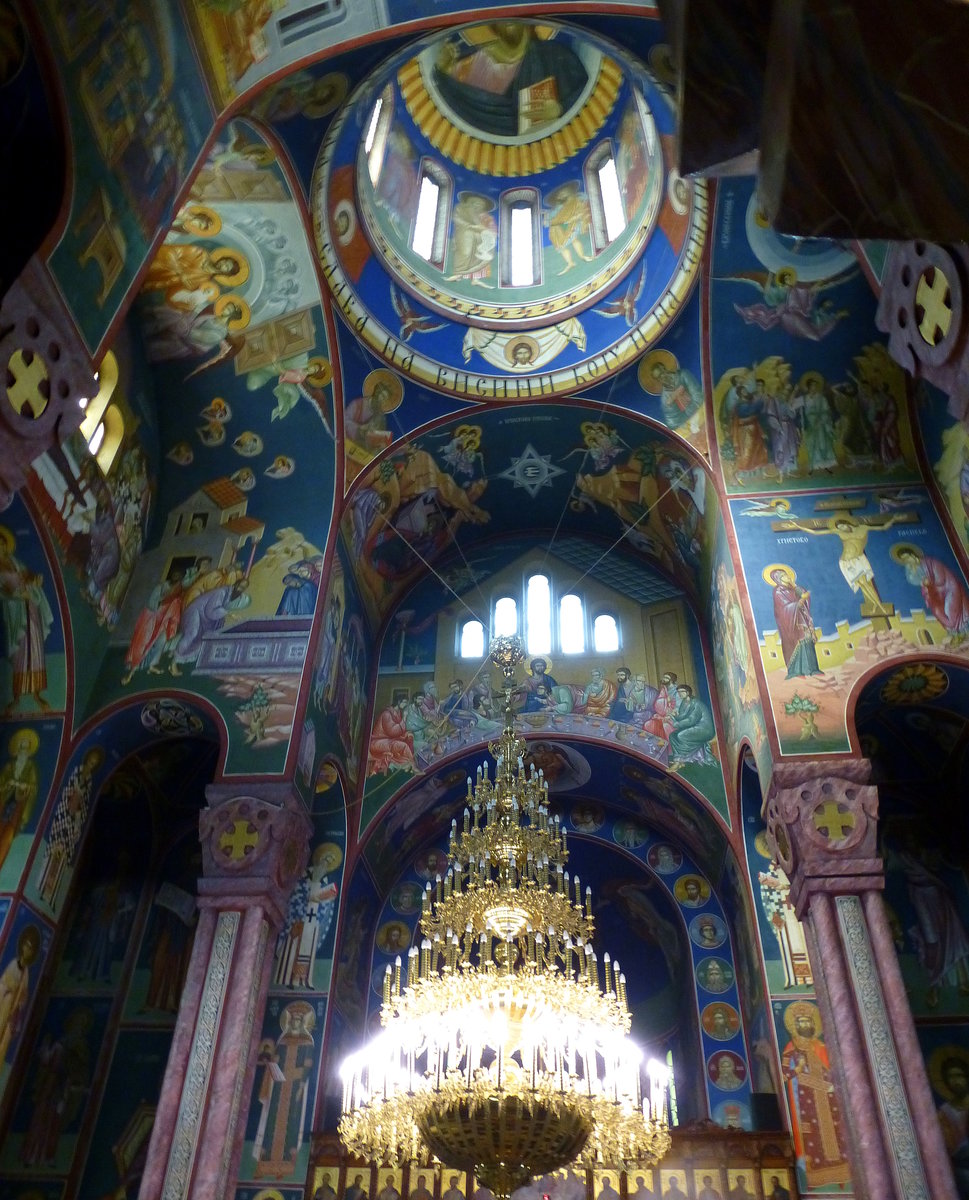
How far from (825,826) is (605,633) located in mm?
5770

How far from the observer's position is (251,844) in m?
10.4

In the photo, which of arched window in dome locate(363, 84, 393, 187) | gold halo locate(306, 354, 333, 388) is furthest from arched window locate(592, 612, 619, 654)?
arched window in dome locate(363, 84, 393, 187)

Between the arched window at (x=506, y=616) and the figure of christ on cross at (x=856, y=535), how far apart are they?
4.73m

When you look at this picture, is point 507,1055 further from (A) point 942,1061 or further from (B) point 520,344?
(B) point 520,344

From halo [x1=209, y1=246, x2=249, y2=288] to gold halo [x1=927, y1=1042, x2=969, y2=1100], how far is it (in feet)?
39.3

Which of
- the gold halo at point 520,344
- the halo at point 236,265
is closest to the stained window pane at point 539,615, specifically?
the gold halo at point 520,344

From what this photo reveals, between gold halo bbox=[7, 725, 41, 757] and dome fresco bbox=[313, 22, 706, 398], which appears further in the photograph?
dome fresco bbox=[313, 22, 706, 398]

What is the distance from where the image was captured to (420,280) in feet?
44.2

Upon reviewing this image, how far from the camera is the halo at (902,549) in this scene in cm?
1144

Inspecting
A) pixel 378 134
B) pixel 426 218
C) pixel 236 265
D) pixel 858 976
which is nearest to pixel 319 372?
pixel 236 265

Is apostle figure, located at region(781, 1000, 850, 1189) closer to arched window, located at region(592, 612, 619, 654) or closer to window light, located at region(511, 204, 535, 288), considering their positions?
arched window, located at region(592, 612, 619, 654)

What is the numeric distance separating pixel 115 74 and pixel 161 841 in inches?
380

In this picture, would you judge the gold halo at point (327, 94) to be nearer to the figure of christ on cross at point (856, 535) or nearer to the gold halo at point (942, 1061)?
the figure of christ on cross at point (856, 535)

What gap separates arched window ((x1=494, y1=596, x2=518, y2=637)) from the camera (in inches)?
600
